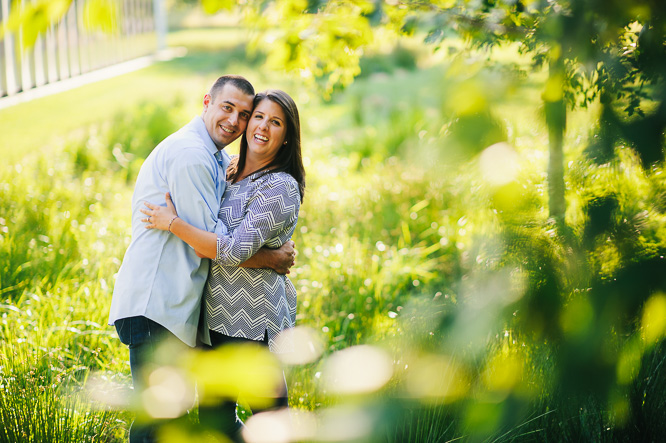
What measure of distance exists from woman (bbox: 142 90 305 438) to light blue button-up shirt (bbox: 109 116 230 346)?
87 mm

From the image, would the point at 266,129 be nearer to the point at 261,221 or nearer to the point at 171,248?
the point at 261,221

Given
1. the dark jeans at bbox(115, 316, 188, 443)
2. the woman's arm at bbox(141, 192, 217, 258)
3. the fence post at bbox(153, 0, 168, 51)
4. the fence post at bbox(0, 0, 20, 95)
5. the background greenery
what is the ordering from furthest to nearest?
1. the fence post at bbox(153, 0, 168, 51)
2. the fence post at bbox(0, 0, 20, 95)
3. the dark jeans at bbox(115, 316, 188, 443)
4. the woman's arm at bbox(141, 192, 217, 258)
5. the background greenery

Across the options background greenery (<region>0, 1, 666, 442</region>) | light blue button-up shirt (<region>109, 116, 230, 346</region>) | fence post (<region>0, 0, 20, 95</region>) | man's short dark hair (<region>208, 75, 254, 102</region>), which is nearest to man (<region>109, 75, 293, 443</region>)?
light blue button-up shirt (<region>109, 116, 230, 346</region>)

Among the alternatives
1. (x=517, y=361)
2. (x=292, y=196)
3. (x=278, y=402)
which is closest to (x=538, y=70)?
(x=517, y=361)

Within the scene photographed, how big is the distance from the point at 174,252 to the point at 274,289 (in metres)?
0.46

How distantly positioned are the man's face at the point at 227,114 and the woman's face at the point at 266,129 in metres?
0.07

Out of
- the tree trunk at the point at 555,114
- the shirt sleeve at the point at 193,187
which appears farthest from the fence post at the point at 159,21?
the tree trunk at the point at 555,114

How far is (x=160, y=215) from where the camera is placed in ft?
7.52

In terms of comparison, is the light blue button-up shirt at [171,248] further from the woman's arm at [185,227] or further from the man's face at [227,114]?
the man's face at [227,114]

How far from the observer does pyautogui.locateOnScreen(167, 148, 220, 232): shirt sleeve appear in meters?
2.30

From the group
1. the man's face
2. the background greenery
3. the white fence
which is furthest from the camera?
the white fence

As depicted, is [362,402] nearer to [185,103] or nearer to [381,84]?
[185,103]

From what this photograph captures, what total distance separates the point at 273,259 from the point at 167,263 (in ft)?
1.46

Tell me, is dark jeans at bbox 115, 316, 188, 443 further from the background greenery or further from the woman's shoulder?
the woman's shoulder
